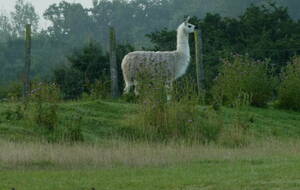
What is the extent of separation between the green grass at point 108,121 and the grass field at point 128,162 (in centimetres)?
3

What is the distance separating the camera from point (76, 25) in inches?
3401

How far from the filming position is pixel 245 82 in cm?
2655

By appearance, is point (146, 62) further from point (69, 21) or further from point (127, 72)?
point (69, 21)

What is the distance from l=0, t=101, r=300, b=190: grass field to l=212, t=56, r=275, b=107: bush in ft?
15.4

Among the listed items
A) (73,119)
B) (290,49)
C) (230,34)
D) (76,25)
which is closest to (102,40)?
(76,25)

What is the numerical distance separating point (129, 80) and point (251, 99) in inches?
162

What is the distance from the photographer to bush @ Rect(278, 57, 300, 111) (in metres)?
27.2

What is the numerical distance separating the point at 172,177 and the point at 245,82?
1356cm

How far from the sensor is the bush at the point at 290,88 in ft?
89.4

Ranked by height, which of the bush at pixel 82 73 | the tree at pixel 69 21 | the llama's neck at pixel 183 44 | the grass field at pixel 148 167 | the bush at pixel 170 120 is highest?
the tree at pixel 69 21

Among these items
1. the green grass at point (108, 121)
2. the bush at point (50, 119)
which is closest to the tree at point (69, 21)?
the green grass at point (108, 121)

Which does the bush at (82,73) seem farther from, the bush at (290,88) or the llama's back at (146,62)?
the bush at (290,88)

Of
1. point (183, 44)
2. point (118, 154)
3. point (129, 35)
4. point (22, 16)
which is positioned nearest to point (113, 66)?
point (183, 44)

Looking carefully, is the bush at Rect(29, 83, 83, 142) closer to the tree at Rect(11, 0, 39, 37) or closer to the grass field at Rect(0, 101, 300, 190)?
the grass field at Rect(0, 101, 300, 190)
